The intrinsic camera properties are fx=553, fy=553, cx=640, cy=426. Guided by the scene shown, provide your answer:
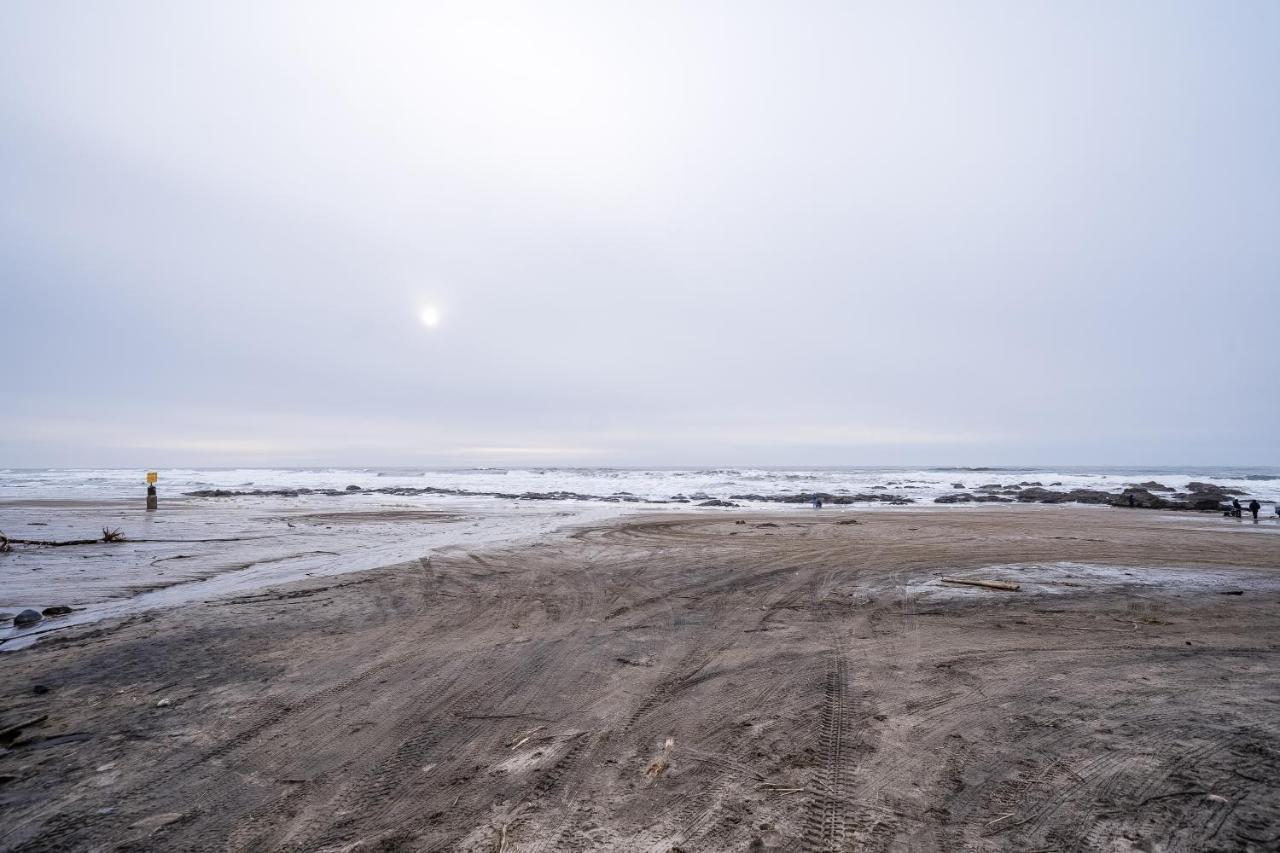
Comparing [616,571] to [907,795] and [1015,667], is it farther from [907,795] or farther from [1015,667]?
[907,795]

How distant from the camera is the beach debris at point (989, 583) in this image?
359 inches

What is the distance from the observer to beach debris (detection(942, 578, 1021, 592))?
9117 mm

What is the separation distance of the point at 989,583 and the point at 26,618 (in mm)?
13769

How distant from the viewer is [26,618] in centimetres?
694

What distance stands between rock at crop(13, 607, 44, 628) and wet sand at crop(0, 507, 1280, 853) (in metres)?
0.92

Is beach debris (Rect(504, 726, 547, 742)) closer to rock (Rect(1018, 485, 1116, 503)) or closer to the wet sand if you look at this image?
the wet sand

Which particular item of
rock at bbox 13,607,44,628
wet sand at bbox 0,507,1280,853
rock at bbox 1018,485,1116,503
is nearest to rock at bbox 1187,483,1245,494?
rock at bbox 1018,485,1116,503

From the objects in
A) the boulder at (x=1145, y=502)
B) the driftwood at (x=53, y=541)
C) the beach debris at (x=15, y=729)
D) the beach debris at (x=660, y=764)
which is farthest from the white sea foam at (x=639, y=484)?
the beach debris at (x=660, y=764)

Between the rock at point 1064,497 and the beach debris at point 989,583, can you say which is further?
the rock at point 1064,497

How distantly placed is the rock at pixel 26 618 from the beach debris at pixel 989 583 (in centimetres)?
1334

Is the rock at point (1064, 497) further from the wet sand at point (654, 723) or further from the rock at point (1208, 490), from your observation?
the wet sand at point (654, 723)

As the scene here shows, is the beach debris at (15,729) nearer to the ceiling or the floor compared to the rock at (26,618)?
nearer to the ceiling

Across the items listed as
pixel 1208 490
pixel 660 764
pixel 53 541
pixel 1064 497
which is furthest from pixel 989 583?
pixel 1208 490

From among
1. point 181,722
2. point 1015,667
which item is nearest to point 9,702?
point 181,722
